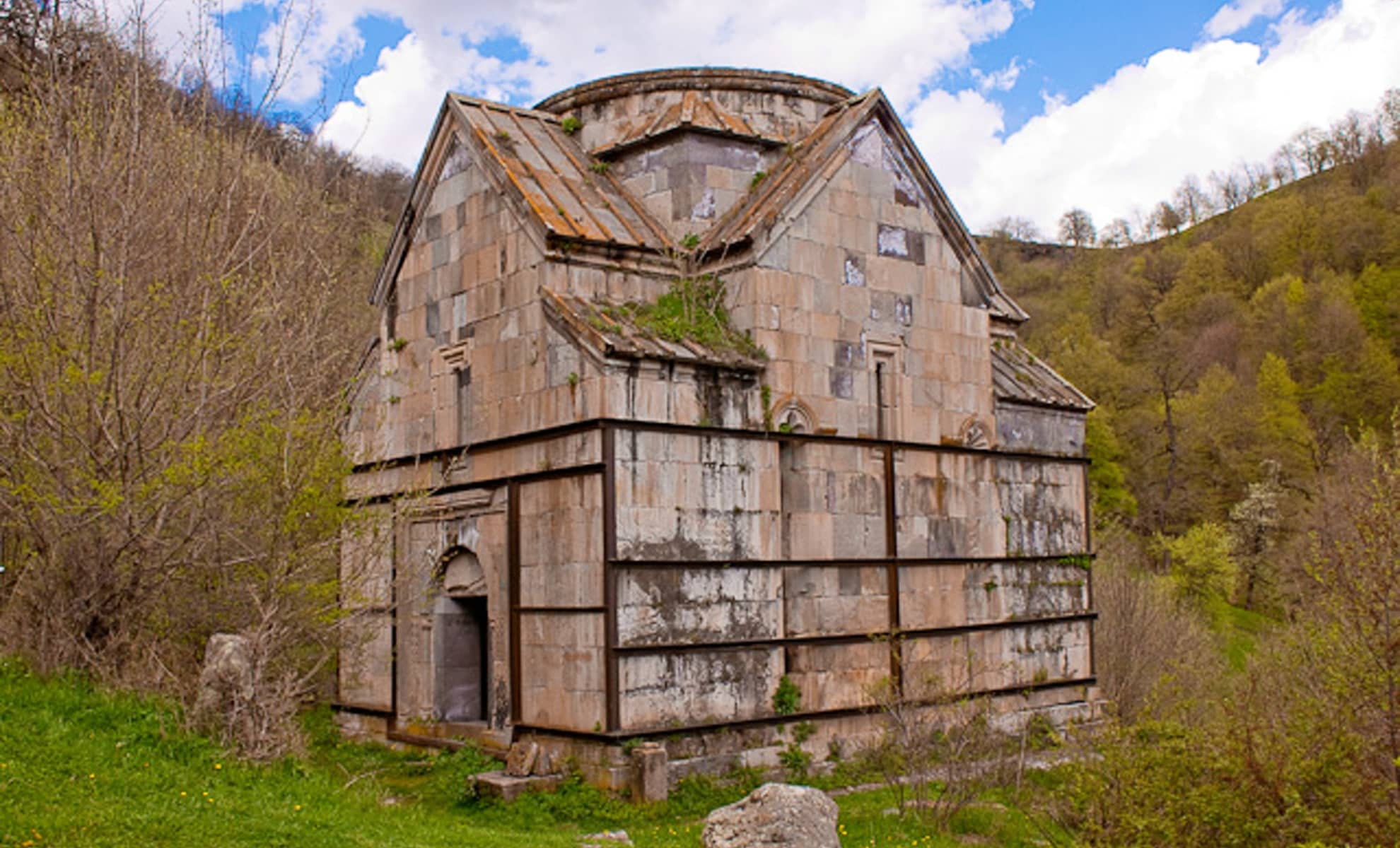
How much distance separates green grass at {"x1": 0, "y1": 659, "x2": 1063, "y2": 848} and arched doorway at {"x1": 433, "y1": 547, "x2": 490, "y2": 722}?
927 millimetres

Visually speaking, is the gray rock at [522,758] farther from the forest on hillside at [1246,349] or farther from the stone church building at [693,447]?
the forest on hillside at [1246,349]

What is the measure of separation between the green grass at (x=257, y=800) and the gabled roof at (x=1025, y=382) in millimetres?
5517

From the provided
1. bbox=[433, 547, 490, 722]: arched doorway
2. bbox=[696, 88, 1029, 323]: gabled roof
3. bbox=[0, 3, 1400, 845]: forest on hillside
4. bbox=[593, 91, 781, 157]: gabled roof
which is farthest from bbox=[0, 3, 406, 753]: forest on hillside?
bbox=[696, 88, 1029, 323]: gabled roof

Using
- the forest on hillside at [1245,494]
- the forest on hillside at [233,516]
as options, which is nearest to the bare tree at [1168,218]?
the forest on hillside at [1245,494]

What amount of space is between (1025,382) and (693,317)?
5525mm

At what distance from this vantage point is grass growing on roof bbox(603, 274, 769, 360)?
46.3ft

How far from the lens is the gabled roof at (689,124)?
15.6 m

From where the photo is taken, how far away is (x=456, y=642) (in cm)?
1542

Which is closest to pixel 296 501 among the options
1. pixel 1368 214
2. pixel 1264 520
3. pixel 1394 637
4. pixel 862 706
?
pixel 862 706

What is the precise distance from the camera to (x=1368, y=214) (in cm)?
5834

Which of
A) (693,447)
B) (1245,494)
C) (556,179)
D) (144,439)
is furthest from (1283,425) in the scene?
(144,439)

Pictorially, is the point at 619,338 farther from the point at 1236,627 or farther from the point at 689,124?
the point at 1236,627

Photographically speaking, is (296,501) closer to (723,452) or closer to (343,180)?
(723,452)

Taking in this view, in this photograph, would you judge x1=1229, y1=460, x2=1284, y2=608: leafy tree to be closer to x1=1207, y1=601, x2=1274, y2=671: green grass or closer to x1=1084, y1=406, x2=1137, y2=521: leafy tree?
x1=1207, y1=601, x2=1274, y2=671: green grass
